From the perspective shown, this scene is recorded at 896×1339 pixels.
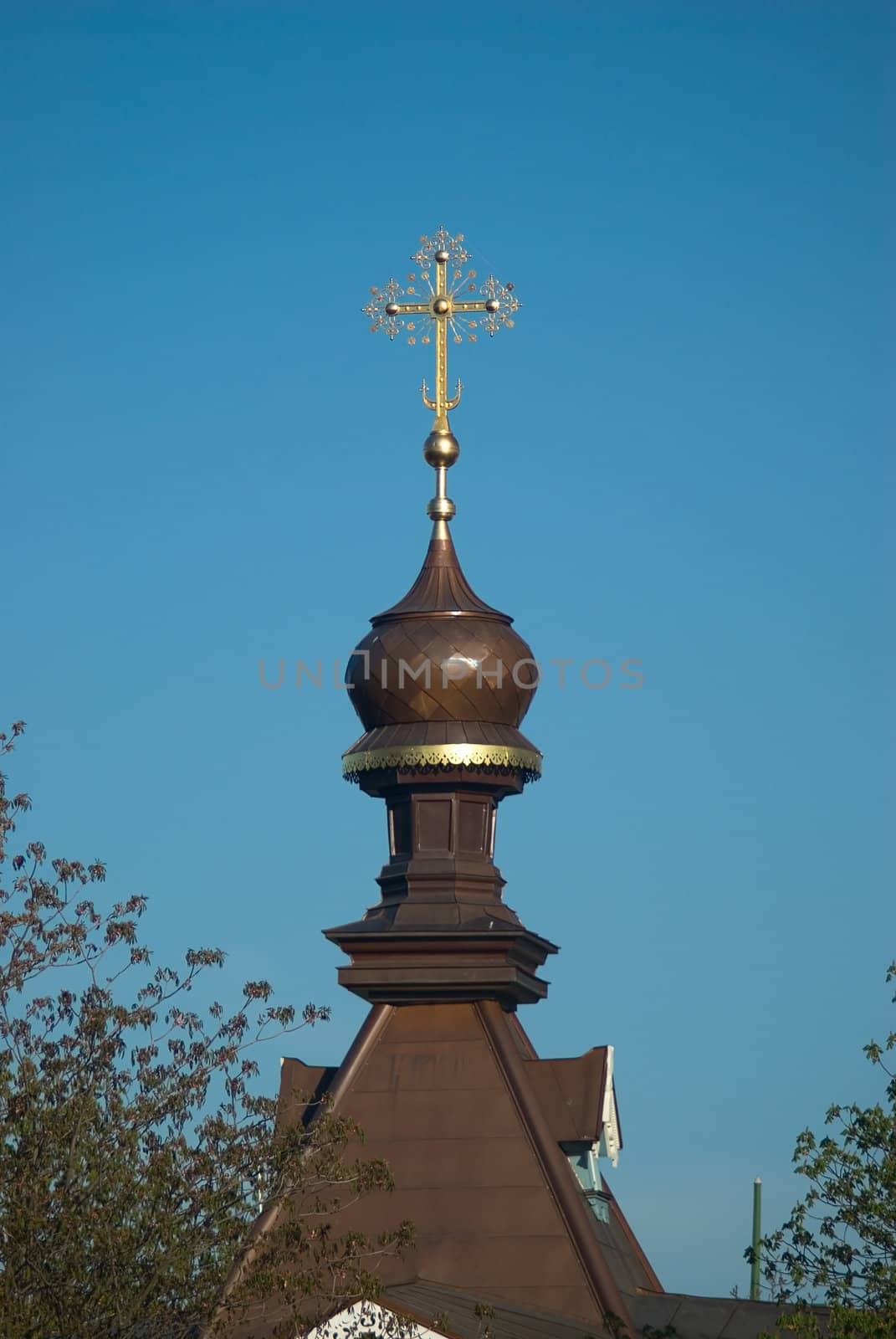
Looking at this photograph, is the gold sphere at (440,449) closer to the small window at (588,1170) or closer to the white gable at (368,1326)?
the small window at (588,1170)

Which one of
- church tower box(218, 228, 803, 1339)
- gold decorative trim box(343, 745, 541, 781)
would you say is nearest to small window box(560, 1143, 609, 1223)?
church tower box(218, 228, 803, 1339)

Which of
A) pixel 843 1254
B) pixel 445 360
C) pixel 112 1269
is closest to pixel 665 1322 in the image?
pixel 843 1254

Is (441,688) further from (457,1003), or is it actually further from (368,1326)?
(368,1326)

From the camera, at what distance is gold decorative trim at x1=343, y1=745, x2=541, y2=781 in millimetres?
34844

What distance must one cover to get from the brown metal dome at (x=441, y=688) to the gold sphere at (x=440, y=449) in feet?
6.27

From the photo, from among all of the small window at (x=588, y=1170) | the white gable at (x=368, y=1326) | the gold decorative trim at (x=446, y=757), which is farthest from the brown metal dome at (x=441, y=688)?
the white gable at (x=368, y=1326)

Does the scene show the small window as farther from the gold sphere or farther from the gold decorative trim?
the gold sphere

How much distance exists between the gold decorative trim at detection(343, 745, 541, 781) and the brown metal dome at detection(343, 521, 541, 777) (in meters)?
0.01

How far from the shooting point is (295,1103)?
2764 cm

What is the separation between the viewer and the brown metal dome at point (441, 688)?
34969 mm

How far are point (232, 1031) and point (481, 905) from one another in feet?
27.9

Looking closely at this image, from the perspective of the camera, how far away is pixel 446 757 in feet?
114

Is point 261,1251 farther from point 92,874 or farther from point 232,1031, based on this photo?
point 92,874

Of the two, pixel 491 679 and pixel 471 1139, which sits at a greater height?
pixel 491 679
